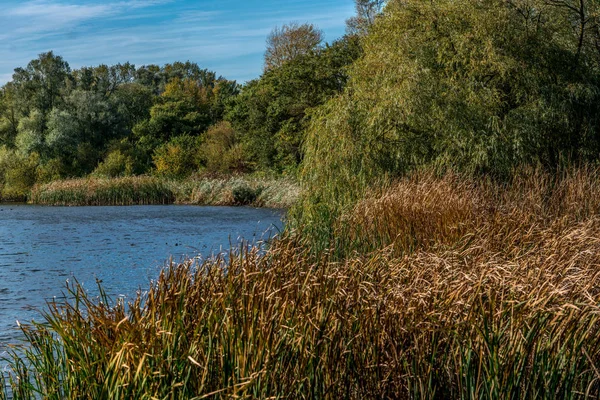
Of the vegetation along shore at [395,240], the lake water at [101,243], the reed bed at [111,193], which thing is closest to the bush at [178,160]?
the vegetation along shore at [395,240]

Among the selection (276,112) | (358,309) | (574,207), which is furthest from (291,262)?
(276,112)

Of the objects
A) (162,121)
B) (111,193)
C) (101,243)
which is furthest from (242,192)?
(162,121)

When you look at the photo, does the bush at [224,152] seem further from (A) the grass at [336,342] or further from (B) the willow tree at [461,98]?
(A) the grass at [336,342]

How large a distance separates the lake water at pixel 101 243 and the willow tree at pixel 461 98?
2.41 meters

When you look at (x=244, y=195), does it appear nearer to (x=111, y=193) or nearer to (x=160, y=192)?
(x=160, y=192)

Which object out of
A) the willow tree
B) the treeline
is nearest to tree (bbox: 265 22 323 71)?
the treeline

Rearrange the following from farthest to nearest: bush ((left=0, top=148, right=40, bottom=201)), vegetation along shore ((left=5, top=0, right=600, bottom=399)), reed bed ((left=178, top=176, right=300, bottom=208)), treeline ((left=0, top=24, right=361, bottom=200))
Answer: bush ((left=0, top=148, right=40, bottom=201)) → treeline ((left=0, top=24, right=361, bottom=200)) → reed bed ((left=178, top=176, right=300, bottom=208)) → vegetation along shore ((left=5, top=0, right=600, bottom=399))

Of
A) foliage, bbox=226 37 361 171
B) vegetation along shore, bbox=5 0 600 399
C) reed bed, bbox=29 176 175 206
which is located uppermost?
Answer: foliage, bbox=226 37 361 171

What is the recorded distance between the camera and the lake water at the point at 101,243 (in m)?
13.7

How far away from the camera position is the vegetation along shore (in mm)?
4699

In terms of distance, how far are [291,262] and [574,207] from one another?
266 inches

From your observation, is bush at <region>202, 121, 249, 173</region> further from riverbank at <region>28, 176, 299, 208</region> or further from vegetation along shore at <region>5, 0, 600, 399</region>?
riverbank at <region>28, 176, 299, 208</region>

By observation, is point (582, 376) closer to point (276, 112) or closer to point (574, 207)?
point (574, 207)

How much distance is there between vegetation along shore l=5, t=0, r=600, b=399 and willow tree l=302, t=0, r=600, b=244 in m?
0.05
